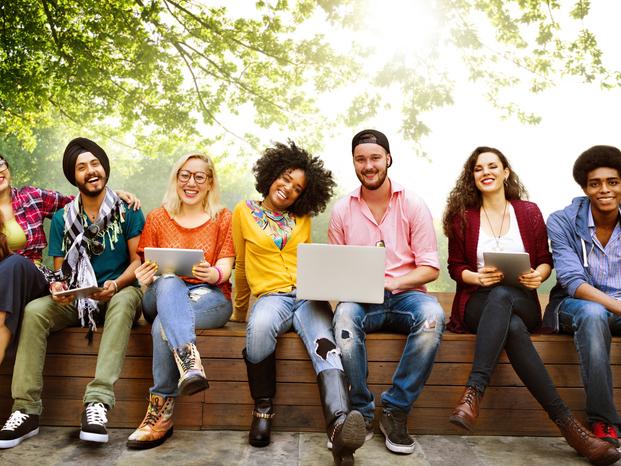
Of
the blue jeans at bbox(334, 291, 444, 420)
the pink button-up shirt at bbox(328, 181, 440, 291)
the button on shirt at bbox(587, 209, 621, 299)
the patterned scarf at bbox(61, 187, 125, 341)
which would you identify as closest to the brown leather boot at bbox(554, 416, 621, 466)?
the blue jeans at bbox(334, 291, 444, 420)

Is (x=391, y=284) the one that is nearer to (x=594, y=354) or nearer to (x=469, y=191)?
(x=469, y=191)

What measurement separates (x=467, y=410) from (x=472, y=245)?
0.81 metres

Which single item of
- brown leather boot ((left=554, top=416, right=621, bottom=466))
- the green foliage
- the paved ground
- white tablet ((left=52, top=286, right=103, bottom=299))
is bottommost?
the paved ground

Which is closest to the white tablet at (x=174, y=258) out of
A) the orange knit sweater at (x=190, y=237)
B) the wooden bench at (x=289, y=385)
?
the orange knit sweater at (x=190, y=237)

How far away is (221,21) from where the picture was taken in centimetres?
581

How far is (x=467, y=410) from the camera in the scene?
2115 millimetres

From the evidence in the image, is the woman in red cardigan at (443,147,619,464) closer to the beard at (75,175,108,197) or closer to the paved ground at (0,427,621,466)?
the paved ground at (0,427,621,466)

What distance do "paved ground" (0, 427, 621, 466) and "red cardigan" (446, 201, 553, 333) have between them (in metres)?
0.54

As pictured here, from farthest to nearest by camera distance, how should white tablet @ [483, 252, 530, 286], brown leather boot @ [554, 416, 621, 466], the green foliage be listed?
the green foliage
white tablet @ [483, 252, 530, 286]
brown leather boot @ [554, 416, 621, 466]

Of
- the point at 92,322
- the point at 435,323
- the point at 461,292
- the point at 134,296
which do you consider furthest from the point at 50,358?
the point at 461,292

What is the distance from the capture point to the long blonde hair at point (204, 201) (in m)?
2.64

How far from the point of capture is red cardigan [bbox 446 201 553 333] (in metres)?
2.58

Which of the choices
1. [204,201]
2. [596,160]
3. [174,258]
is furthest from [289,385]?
[596,160]

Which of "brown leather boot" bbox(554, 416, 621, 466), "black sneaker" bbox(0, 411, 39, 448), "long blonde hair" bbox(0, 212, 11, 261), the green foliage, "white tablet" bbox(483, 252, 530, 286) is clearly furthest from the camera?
the green foliage
